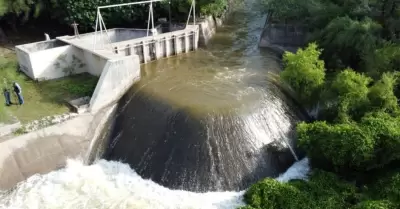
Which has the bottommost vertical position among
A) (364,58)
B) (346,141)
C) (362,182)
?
(362,182)

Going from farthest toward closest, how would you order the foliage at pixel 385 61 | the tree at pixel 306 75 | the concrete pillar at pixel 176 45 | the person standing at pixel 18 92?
1. the concrete pillar at pixel 176 45
2. the person standing at pixel 18 92
3. the tree at pixel 306 75
4. the foliage at pixel 385 61

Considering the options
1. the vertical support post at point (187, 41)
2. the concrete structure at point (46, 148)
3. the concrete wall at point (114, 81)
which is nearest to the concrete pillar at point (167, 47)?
the vertical support post at point (187, 41)

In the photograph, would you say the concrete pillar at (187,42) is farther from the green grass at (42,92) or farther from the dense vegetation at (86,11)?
the green grass at (42,92)

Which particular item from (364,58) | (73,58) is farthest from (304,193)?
(73,58)

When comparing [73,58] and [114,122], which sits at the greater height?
[73,58]

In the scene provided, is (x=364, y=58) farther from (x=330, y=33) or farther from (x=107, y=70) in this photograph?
(x=107, y=70)

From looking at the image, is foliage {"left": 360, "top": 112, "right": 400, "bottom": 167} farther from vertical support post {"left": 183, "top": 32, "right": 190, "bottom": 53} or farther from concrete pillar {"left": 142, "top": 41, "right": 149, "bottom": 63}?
vertical support post {"left": 183, "top": 32, "right": 190, "bottom": 53}

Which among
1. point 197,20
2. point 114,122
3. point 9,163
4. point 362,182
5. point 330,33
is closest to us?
point 362,182
